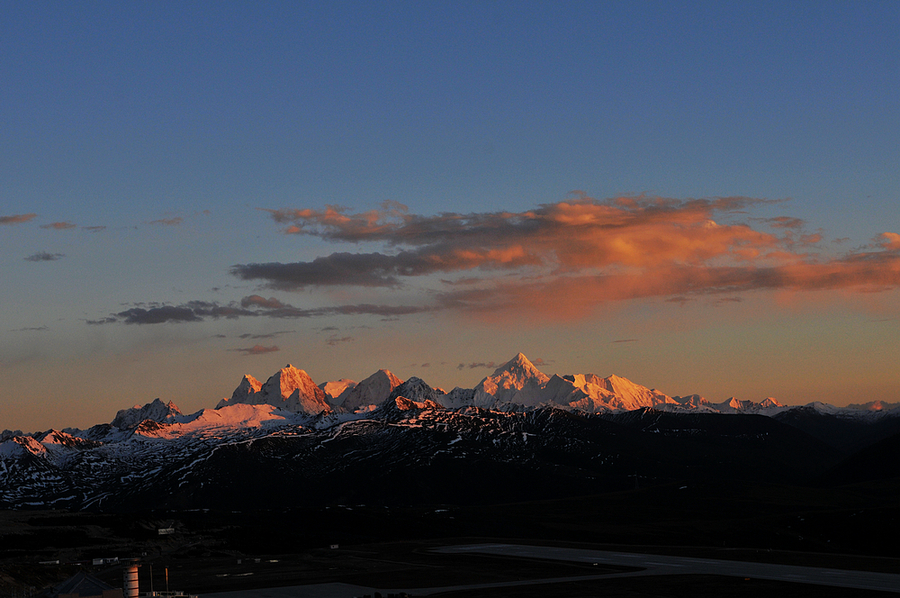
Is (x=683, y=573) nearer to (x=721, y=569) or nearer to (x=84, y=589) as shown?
(x=721, y=569)

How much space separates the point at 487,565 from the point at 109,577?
227 ft

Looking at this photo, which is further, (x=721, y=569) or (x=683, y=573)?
(x=721, y=569)

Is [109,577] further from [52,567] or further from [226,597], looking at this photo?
[226,597]

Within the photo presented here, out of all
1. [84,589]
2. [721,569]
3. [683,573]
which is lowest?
[721,569]

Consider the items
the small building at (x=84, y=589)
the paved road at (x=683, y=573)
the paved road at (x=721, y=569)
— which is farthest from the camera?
the paved road at (x=683, y=573)

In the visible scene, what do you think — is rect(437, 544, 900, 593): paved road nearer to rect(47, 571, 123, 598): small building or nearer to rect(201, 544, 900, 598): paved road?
rect(201, 544, 900, 598): paved road

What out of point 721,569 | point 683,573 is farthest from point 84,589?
point 721,569

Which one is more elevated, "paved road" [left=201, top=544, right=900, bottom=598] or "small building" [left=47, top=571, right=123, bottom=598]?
"small building" [left=47, top=571, right=123, bottom=598]

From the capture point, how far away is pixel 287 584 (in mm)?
145375

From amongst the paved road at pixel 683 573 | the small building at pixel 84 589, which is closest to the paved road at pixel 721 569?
the paved road at pixel 683 573

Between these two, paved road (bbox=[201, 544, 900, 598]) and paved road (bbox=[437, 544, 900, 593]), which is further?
paved road (bbox=[201, 544, 900, 598])

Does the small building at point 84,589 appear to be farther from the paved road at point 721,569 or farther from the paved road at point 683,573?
the paved road at point 721,569

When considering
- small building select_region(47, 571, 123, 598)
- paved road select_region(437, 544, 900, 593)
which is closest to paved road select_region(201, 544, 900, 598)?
paved road select_region(437, 544, 900, 593)

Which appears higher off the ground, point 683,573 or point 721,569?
point 683,573
